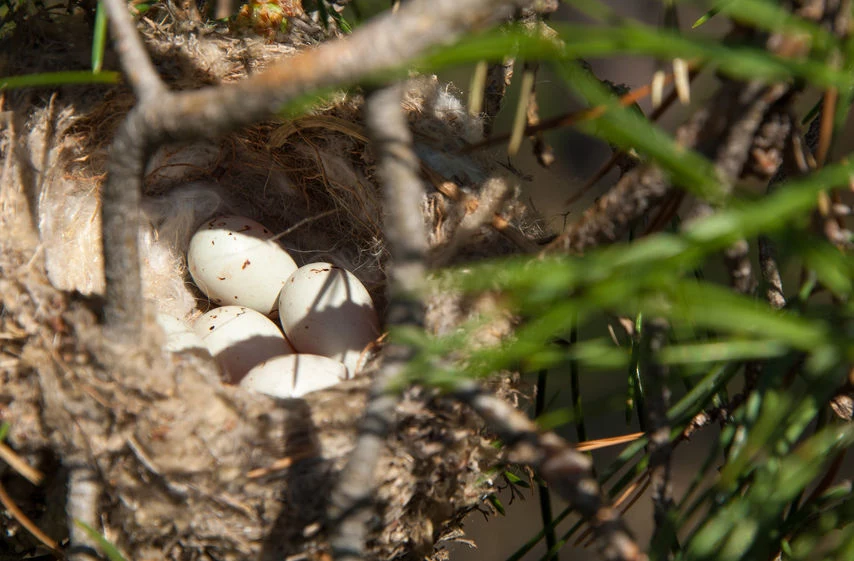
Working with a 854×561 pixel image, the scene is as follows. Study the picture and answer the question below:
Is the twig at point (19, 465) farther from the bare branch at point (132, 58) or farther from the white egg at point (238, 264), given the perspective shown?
the white egg at point (238, 264)

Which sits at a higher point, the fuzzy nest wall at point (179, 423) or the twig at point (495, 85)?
the twig at point (495, 85)

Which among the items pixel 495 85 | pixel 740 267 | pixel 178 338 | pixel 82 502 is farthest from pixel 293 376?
pixel 740 267

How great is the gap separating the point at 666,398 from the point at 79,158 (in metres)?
0.92

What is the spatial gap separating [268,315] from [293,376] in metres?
0.34

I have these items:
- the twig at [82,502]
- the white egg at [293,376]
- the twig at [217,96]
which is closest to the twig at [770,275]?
the twig at [217,96]

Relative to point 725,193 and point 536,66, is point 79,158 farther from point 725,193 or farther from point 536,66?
point 725,193

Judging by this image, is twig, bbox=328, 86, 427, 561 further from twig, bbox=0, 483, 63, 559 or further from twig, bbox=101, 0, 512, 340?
twig, bbox=0, 483, 63, 559

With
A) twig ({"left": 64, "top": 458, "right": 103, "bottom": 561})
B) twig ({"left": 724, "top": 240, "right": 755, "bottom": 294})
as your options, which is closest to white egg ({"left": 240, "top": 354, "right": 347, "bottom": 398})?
twig ({"left": 64, "top": 458, "right": 103, "bottom": 561})

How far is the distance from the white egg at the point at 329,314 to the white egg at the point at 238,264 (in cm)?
7

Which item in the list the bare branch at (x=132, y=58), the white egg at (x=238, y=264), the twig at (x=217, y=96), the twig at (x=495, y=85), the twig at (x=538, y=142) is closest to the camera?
the twig at (x=217, y=96)

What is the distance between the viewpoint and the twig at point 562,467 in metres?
0.53

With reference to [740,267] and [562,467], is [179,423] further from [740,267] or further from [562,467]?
[740,267]

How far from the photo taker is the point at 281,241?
130cm

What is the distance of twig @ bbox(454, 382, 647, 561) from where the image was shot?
0.53 meters
